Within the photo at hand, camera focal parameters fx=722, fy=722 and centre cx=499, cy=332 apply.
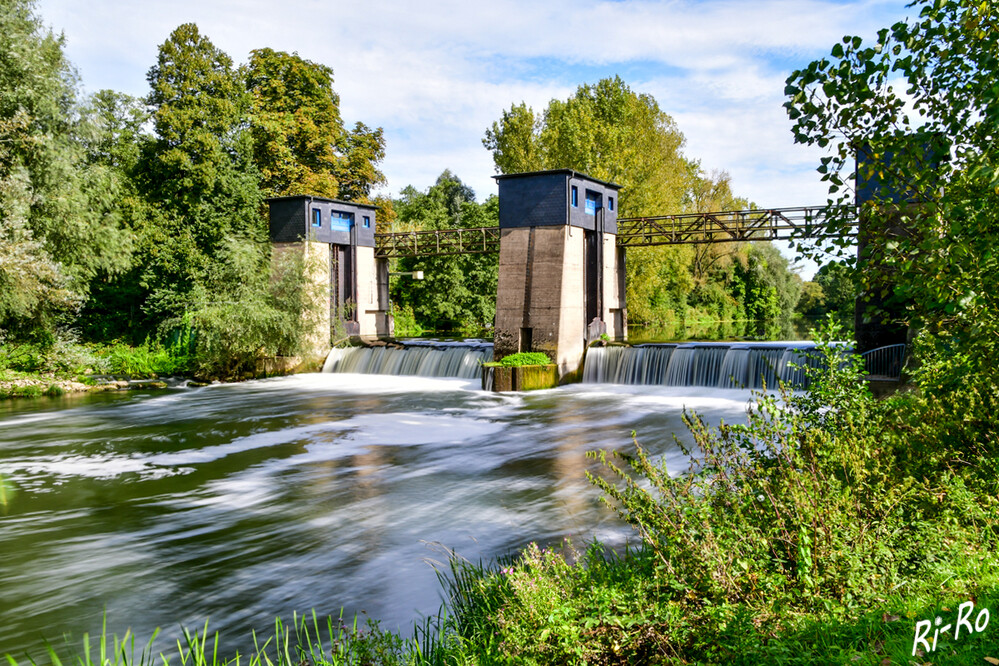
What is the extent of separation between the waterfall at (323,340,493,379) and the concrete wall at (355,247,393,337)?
2.96m

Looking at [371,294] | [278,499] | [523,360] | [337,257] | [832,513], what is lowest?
[278,499]

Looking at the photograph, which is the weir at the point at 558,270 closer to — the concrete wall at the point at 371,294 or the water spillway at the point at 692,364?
the water spillway at the point at 692,364

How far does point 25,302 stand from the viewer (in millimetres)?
21312

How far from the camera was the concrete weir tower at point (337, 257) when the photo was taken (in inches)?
1087

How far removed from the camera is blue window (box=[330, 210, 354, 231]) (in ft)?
95.3

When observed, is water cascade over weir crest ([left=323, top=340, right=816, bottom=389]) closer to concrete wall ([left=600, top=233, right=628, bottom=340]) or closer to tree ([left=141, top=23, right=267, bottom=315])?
concrete wall ([left=600, top=233, right=628, bottom=340])

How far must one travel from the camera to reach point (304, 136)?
35906 mm

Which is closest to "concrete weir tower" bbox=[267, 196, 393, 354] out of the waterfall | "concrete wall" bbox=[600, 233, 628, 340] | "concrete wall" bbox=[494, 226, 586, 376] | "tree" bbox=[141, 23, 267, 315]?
the waterfall

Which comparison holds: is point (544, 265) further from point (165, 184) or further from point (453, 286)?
point (453, 286)

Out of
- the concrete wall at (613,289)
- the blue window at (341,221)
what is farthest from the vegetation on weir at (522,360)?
the blue window at (341,221)

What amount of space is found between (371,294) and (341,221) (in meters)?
3.50

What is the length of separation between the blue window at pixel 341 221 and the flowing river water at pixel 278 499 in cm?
1028

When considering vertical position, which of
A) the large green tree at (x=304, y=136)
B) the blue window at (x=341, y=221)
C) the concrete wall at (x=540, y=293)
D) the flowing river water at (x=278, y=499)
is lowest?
the flowing river water at (x=278, y=499)

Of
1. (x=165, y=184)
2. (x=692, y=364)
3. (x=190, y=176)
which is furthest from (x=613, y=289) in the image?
(x=165, y=184)
